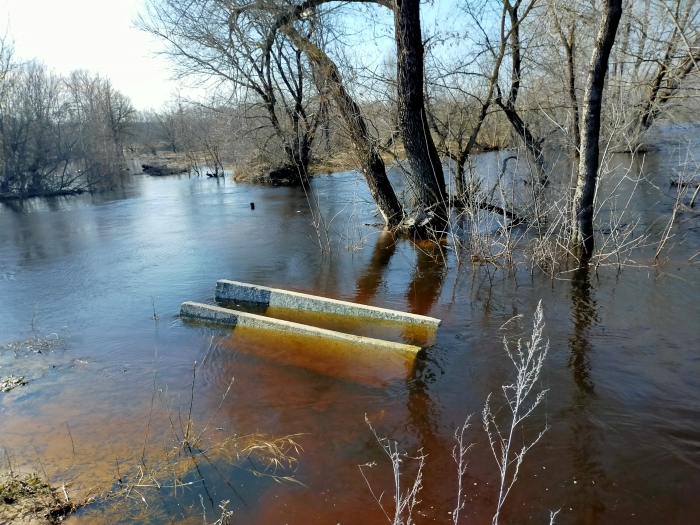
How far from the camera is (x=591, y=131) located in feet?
26.4

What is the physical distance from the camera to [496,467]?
13.0 ft

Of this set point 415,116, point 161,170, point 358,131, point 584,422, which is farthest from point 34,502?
point 161,170

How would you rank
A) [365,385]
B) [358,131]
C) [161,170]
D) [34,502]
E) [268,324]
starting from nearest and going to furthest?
[34,502], [365,385], [268,324], [358,131], [161,170]

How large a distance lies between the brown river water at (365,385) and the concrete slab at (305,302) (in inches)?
7.7

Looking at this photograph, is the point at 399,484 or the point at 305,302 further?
the point at 305,302

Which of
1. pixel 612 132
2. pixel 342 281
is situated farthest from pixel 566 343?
pixel 342 281

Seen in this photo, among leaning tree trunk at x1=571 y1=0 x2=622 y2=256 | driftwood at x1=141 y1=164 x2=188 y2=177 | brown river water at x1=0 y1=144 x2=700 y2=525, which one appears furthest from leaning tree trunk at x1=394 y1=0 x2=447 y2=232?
driftwood at x1=141 y1=164 x2=188 y2=177

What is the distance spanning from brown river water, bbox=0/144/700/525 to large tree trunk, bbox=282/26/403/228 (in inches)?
81.5

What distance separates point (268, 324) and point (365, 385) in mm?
1961

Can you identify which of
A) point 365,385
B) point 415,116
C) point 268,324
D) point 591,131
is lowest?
point 365,385

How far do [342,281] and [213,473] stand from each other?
16.5 feet

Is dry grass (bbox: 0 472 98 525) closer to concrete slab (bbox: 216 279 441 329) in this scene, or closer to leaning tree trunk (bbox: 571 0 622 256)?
concrete slab (bbox: 216 279 441 329)

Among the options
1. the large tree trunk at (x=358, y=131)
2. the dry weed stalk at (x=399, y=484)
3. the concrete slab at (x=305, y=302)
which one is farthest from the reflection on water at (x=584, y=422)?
the large tree trunk at (x=358, y=131)

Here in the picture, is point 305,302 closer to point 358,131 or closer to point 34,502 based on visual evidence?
point 34,502
